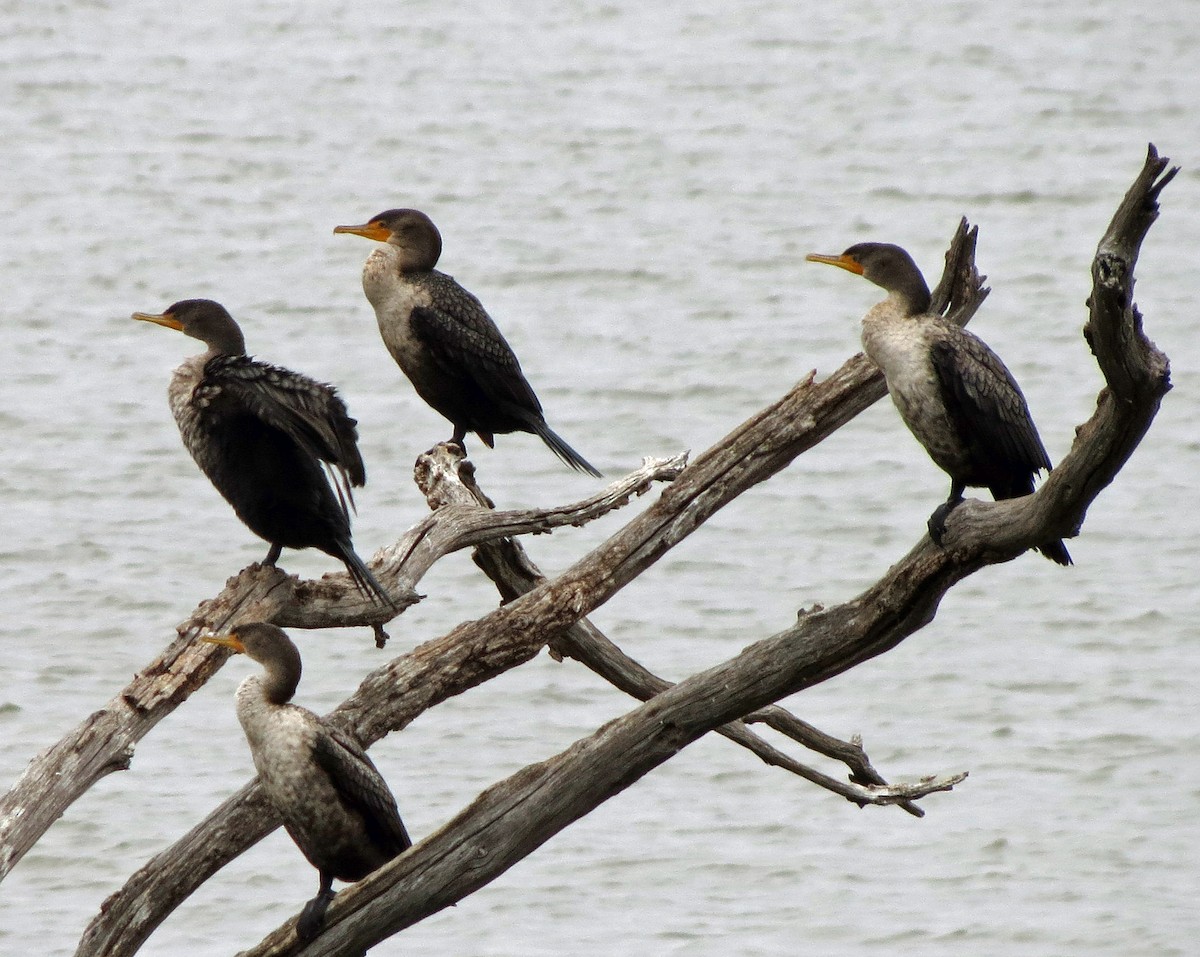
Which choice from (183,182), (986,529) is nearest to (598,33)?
(183,182)

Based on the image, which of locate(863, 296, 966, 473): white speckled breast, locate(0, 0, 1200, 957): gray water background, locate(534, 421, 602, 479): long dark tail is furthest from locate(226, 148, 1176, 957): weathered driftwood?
locate(0, 0, 1200, 957): gray water background

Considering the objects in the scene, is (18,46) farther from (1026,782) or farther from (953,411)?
(953,411)

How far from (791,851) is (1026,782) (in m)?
1.28

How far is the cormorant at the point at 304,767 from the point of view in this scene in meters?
4.67

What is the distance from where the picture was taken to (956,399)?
15.9ft

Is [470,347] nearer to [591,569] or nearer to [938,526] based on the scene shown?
[591,569]

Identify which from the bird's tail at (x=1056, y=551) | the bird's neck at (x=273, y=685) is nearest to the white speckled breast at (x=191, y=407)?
the bird's neck at (x=273, y=685)

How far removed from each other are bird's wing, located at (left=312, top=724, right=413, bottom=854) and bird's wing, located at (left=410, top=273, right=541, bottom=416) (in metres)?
1.75

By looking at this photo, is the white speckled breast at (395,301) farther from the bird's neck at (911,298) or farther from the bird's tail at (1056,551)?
the bird's tail at (1056,551)

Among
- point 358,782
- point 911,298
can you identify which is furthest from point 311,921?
point 911,298

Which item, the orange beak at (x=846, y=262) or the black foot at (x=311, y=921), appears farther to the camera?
the orange beak at (x=846, y=262)

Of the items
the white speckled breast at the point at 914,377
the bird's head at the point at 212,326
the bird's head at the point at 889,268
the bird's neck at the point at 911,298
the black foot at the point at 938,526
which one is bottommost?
the black foot at the point at 938,526

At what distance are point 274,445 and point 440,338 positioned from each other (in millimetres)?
1252

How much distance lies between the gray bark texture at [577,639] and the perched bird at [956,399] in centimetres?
18
